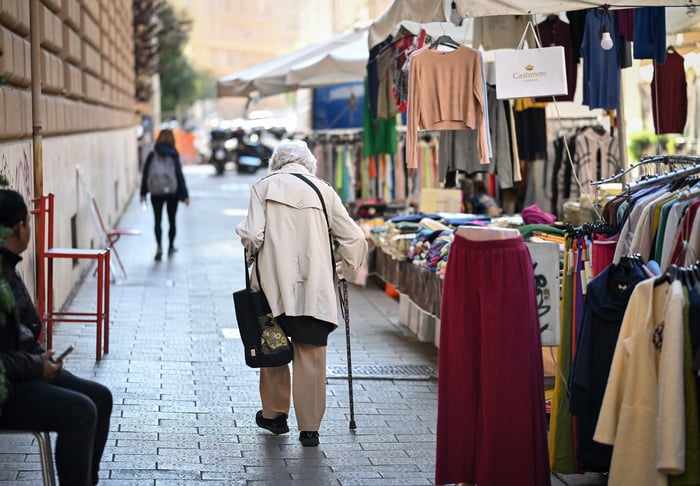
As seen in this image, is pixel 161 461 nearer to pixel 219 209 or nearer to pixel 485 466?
pixel 485 466

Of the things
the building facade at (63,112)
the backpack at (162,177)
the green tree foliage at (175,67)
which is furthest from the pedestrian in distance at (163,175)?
the green tree foliage at (175,67)

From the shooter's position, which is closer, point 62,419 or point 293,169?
point 62,419

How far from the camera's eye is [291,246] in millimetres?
6793

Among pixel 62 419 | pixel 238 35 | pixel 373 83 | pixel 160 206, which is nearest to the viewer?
pixel 62 419

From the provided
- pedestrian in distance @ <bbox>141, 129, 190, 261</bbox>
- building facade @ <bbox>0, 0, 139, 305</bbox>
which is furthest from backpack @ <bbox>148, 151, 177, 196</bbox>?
building facade @ <bbox>0, 0, 139, 305</bbox>

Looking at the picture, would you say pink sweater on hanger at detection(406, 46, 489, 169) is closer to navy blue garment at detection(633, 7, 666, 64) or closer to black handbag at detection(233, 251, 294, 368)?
navy blue garment at detection(633, 7, 666, 64)

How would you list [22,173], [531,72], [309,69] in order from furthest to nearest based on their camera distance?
1. [309,69]
2. [22,173]
3. [531,72]

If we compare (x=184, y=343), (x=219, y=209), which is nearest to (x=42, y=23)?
(x=184, y=343)

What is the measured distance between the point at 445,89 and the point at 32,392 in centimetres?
492

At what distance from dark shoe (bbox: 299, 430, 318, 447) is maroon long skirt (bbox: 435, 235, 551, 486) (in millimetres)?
1370

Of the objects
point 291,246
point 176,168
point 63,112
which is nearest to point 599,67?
point 291,246

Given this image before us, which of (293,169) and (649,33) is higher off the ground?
(649,33)

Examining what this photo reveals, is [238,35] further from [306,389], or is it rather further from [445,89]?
[306,389]

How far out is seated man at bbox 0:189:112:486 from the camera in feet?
15.5
